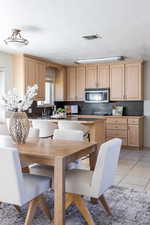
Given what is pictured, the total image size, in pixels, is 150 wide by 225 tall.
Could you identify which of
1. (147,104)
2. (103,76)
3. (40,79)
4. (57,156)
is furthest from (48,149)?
(147,104)

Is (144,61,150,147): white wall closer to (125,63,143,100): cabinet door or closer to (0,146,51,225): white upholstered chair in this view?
(125,63,143,100): cabinet door

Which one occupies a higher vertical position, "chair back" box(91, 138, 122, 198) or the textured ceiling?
the textured ceiling

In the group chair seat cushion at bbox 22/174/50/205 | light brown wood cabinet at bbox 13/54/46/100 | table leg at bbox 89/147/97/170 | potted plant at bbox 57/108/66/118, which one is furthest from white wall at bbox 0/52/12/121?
chair seat cushion at bbox 22/174/50/205

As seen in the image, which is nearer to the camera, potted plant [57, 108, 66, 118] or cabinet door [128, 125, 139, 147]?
potted plant [57, 108, 66, 118]

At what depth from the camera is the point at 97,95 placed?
702 cm

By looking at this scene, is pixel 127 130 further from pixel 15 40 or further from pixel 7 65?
pixel 15 40

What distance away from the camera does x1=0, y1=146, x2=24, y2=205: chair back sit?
6.82ft

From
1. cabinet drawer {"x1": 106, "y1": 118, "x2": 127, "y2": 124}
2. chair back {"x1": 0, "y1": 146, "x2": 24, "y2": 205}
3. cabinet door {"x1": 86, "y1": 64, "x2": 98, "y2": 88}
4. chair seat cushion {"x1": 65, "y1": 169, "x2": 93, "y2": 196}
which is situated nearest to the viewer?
chair back {"x1": 0, "y1": 146, "x2": 24, "y2": 205}

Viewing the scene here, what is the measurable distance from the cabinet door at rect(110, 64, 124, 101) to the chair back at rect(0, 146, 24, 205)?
5020 millimetres

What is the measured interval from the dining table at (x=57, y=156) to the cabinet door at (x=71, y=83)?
14.7ft

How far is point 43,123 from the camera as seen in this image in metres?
4.75

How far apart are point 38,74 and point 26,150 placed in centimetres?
379

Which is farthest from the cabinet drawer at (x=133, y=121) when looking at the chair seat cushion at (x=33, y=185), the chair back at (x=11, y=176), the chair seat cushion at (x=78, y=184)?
the chair back at (x=11, y=176)

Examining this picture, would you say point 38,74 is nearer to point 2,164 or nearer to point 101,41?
point 101,41
